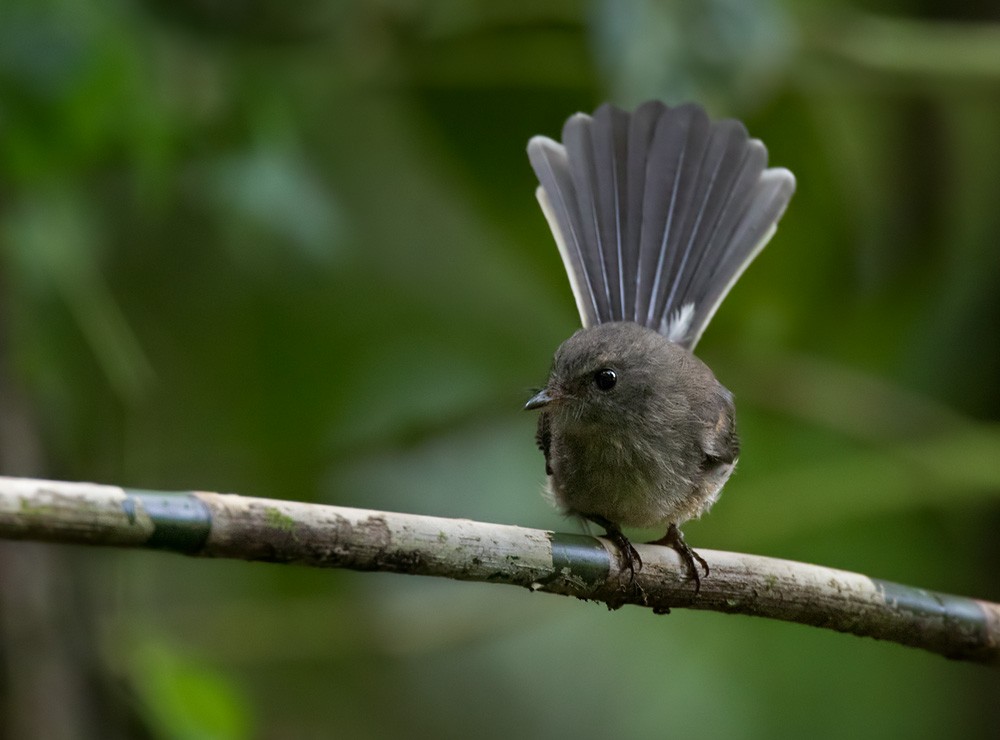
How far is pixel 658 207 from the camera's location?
3.47 meters

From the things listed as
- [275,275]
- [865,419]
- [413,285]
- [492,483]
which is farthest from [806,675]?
[275,275]

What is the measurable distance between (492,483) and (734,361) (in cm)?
87

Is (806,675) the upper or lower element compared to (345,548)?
lower

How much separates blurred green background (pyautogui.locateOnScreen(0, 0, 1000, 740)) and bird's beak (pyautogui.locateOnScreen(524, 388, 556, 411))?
0.79m

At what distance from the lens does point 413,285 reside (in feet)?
13.0

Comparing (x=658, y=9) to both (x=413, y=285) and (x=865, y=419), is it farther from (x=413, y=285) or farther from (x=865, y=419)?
(x=865, y=419)

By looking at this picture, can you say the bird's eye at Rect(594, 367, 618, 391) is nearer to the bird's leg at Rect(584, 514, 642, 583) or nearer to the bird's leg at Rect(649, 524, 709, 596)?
the bird's leg at Rect(649, 524, 709, 596)

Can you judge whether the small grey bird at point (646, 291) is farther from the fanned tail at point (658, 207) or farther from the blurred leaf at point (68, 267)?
the blurred leaf at point (68, 267)

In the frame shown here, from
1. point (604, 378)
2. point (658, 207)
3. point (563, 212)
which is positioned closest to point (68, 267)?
point (563, 212)

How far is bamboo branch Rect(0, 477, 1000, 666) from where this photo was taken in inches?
56.8

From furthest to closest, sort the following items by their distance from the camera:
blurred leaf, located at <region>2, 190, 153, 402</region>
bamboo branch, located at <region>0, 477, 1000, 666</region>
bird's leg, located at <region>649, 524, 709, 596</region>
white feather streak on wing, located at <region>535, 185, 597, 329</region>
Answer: blurred leaf, located at <region>2, 190, 153, 402</region> → white feather streak on wing, located at <region>535, 185, 597, 329</region> → bird's leg, located at <region>649, 524, 709, 596</region> → bamboo branch, located at <region>0, 477, 1000, 666</region>

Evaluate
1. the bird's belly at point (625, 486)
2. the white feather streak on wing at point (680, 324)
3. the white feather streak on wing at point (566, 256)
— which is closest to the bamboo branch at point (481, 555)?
→ the bird's belly at point (625, 486)

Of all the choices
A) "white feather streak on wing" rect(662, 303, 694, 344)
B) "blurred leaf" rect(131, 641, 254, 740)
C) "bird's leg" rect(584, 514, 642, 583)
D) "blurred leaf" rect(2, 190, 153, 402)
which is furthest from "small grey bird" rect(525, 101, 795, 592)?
"blurred leaf" rect(2, 190, 153, 402)

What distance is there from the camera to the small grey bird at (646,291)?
9.76ft
